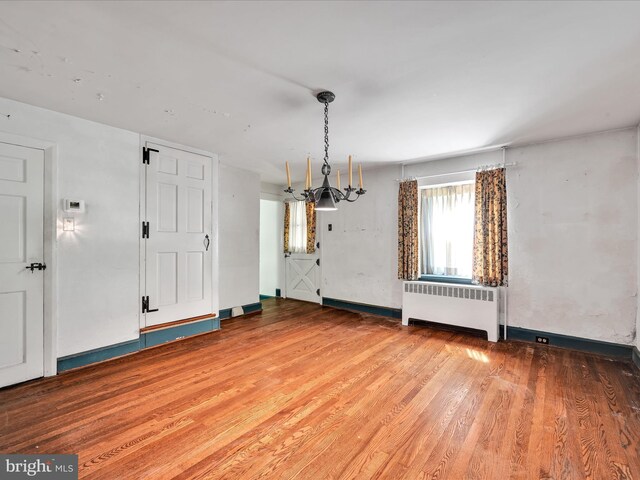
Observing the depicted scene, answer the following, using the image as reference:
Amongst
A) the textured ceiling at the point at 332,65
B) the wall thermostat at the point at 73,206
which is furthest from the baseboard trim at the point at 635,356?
the wall thermostat at the point at 73,206

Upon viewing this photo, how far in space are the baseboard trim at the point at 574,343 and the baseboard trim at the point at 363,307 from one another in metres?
1.58

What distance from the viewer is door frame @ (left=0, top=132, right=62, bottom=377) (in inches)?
112

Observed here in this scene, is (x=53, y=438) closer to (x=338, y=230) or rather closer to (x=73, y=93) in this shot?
(x=73, y=93)

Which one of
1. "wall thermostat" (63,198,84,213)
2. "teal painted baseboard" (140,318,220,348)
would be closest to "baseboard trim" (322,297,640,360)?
"teal painted baseboard" (140,318,220,348)

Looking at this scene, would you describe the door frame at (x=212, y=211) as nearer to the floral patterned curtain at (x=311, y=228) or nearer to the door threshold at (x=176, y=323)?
the door threshold at (x=176, y=323)

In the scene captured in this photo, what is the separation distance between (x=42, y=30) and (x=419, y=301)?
4727mm

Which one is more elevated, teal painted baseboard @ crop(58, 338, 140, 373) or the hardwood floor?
teal painted baseboard @ crop(58, 338, 140, 373)

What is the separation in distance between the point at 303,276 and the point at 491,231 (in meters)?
3.63

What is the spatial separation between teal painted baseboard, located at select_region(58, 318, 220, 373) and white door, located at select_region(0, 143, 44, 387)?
0.26 m

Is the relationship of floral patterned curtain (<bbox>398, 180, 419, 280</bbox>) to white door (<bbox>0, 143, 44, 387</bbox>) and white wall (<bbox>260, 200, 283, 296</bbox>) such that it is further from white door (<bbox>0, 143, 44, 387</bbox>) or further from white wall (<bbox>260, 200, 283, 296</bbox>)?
white door (<bbox>0, 143, 44, 387</bbox>)

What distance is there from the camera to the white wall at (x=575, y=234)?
3314 millimetres

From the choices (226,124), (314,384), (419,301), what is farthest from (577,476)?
(226,124)

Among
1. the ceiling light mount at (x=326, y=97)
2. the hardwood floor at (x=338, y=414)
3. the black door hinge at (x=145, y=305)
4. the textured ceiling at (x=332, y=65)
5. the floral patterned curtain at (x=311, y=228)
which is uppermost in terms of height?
the textured ceiling at (x=332, y=65)

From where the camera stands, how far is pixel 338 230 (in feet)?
18.8
